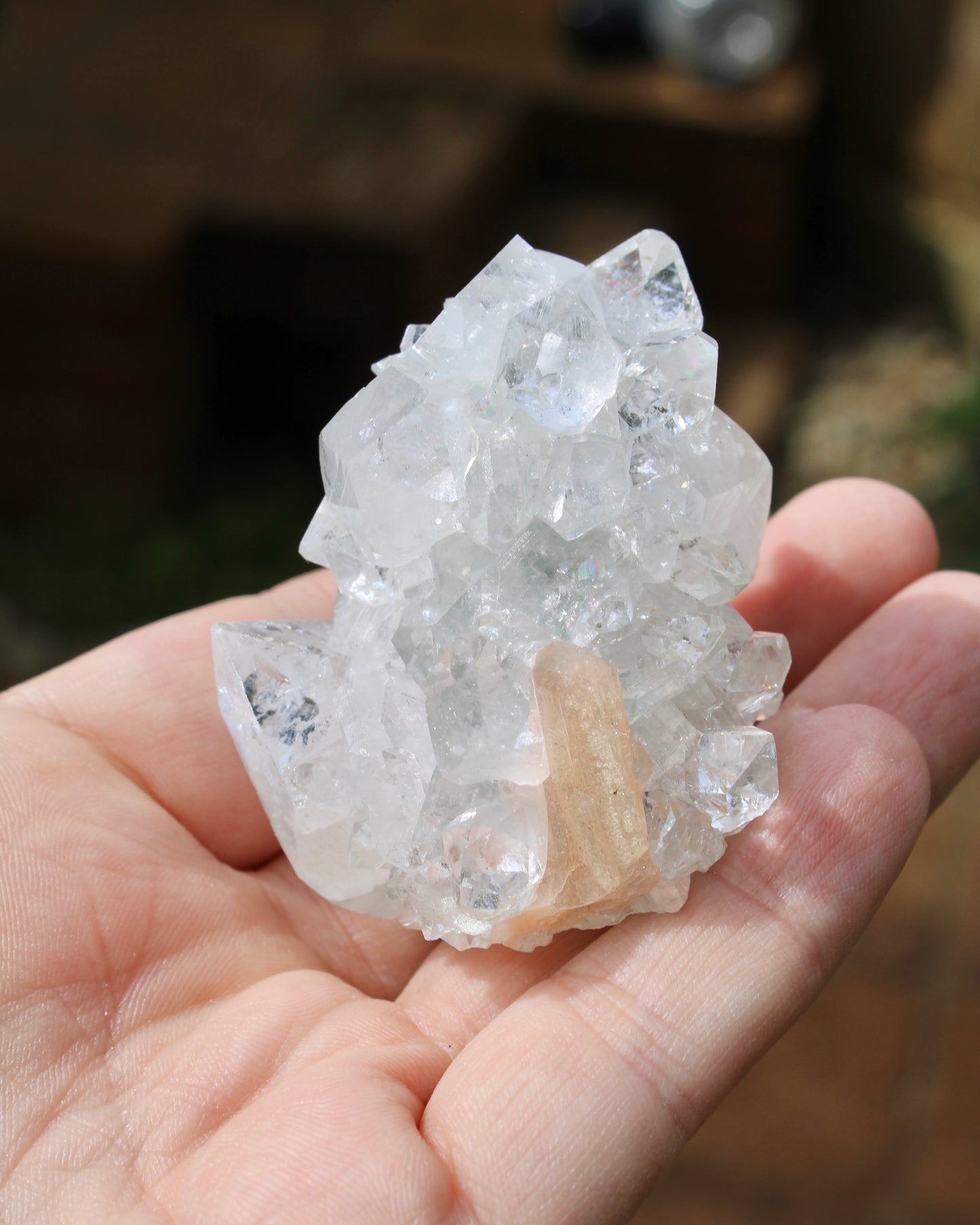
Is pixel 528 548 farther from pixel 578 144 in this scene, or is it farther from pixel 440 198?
pixel 578 144

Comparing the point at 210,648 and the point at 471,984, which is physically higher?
the point at 210,648

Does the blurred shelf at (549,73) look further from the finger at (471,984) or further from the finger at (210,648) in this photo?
the finger at (471,984)

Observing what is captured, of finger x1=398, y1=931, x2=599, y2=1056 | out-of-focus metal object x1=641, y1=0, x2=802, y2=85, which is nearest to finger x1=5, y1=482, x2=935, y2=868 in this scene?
finger x1=398, y1=931, x2=599, y2=1056

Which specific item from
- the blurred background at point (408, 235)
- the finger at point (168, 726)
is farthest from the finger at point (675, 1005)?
the blurred background at point (408, 235)

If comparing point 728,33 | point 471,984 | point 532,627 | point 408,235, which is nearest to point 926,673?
point 532,627

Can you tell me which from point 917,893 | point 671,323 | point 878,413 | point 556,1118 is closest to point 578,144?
point 878,413

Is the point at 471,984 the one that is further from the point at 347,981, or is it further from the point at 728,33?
the point at 728,33

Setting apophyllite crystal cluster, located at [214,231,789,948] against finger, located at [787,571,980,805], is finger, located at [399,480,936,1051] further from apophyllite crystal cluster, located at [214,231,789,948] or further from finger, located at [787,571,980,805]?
apophyllite crystal cluster, located at [214,231,789,948]
